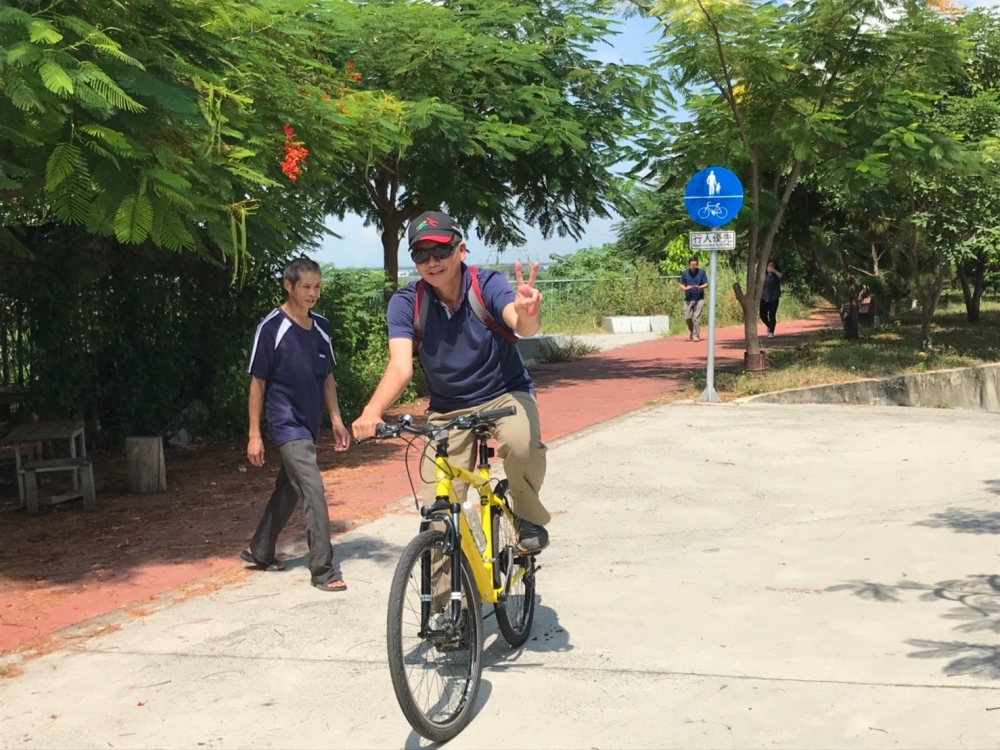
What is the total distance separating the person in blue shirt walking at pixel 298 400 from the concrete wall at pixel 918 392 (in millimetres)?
8791

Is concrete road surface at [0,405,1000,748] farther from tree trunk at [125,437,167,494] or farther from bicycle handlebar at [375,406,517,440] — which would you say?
tree trunk at [125,437,167,494]

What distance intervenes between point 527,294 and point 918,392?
13861mm

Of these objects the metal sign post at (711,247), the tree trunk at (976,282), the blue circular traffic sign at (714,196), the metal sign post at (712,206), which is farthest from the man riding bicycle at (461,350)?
the tree trunk at (976,282)

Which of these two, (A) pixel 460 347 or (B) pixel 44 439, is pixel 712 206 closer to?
(B) pixel 44 439

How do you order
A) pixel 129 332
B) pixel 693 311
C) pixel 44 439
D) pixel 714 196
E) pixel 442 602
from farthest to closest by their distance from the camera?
pixel 693 311, pixel 714 196, pixel 129 332, pixel 44 439, pixel 442 602

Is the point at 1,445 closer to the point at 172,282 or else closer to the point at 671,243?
the point at 172,282

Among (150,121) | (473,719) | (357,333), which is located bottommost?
(473,719)

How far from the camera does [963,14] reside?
16.6 metres

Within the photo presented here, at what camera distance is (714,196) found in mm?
14375

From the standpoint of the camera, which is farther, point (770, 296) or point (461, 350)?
point (770, 296)

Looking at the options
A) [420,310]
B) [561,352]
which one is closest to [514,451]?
[420,310]

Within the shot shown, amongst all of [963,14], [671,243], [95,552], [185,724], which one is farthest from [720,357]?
[185,724]

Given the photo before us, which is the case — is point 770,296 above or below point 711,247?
below

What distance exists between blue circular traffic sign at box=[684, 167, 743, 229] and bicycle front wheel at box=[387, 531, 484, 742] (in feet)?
34.5
